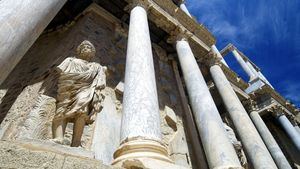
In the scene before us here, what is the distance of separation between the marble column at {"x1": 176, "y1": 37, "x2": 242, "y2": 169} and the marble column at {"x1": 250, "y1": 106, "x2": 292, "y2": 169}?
640cm

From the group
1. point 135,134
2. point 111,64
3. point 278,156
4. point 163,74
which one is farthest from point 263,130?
point 135,134

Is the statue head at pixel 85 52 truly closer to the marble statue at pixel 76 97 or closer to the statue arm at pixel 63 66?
the marble statue at pixel 76 97

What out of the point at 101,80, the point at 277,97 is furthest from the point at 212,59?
the point at 277,97

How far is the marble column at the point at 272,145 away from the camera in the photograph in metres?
11.2

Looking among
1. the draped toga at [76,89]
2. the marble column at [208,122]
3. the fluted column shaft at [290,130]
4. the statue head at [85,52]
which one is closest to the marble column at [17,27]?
the draped toga at [76,89]

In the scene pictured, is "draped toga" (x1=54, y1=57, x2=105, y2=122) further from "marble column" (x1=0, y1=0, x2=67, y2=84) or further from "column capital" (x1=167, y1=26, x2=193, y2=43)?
"column capital" (x1=167, y1=26, x2=193, y2=43)

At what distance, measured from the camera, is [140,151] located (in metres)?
3.57

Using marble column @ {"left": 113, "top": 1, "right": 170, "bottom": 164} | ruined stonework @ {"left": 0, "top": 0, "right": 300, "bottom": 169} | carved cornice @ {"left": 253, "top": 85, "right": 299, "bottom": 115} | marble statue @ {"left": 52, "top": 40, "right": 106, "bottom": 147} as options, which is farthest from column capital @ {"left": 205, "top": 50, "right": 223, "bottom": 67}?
carved cornice @ {"left": 253, "top": 85, "right": 299, "bottom": 115}

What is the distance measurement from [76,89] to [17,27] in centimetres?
152

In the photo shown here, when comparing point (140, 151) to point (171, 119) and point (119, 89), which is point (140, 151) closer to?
point (119, 89)

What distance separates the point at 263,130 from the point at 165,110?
6.43 meters

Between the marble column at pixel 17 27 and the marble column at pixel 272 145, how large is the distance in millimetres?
11629

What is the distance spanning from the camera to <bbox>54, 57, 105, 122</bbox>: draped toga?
4009mm

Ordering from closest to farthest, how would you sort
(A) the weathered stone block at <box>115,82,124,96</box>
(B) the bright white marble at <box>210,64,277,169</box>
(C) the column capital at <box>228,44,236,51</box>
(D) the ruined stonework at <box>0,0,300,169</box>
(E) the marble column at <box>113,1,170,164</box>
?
1. (D) the ruined stonework at <box>0,0,300,169</box>
2. (E) the marble column at <box>113,1,170,164</box>
3. (A) the weathered stone block at <box>115,82,124,96</box>
4. (B) the bright white marble at <box>210,64,277,169</box>
5. (C) the column capital at <box>228,44,236,51</box>
